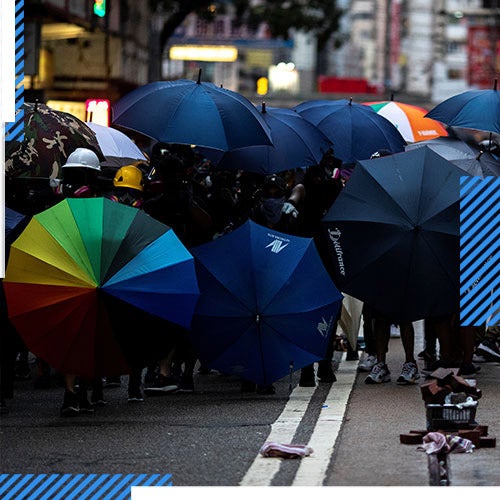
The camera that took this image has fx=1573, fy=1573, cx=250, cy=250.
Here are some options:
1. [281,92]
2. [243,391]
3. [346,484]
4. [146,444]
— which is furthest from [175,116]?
[281,92]

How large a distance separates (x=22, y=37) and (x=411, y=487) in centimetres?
1994

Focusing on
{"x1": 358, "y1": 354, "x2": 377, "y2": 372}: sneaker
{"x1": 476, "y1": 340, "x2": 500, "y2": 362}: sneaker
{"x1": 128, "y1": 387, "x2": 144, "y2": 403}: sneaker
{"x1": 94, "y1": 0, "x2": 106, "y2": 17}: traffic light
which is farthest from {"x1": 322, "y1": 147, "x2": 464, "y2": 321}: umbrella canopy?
{"x1": 94, "y1": 0, "x2": 106, "y2": 17}: traffic light

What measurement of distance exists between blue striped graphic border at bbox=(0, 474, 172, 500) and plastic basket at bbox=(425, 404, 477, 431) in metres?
2.14

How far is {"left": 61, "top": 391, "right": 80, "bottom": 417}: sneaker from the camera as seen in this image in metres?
11.3

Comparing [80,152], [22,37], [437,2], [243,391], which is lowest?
[243,391]

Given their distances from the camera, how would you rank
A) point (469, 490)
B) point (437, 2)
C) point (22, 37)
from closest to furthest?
1. point (469, 490)
2. point (22, 37)
3. point (437, 2)

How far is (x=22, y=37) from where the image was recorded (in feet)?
89.0

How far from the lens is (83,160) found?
11820 millimetres

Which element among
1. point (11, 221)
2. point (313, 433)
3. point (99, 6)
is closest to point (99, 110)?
point (99, 6)

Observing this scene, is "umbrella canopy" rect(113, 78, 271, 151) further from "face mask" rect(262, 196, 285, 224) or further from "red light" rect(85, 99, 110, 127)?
"red light" rect(85, 99, 110, 127)

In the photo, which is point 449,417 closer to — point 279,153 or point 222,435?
point 222,435

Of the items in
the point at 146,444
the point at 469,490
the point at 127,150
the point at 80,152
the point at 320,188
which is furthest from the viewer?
the point at 127,150

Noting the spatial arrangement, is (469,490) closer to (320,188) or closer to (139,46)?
(320,188)

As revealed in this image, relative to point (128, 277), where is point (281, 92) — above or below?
above
